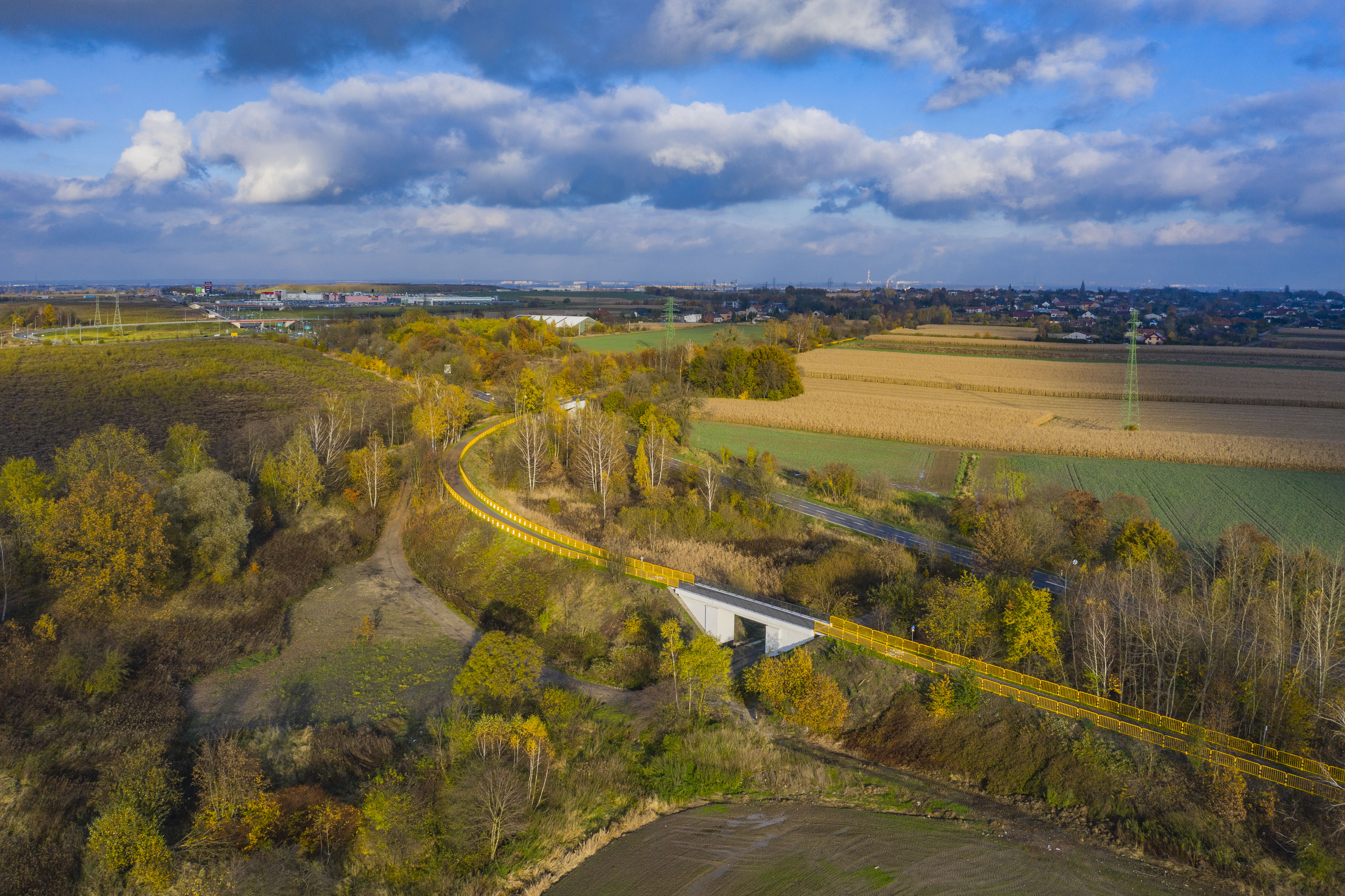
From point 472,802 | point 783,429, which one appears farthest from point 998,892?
point 783,429

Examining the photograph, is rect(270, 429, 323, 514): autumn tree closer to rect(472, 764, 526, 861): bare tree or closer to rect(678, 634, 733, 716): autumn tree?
rect(678, 634, 733, 716): autumn tree

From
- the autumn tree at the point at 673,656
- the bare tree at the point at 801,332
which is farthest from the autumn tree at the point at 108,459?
the bare tree at the point at 801,332

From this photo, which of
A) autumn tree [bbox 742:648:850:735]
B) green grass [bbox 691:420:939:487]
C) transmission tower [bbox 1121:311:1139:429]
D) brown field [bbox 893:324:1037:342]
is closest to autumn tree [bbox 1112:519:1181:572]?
green grass [bbox 691:420:939:487]

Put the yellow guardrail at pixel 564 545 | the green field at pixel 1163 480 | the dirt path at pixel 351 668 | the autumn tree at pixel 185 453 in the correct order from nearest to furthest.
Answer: the dirt path at pixel 351 668 → the yellow guardrail at pixel 564 545 → the green field at pixel 1163 480 → the autumn tree at pixel 185 453

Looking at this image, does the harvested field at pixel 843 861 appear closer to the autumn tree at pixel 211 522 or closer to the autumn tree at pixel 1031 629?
the autumn tree at pixel 1031 629

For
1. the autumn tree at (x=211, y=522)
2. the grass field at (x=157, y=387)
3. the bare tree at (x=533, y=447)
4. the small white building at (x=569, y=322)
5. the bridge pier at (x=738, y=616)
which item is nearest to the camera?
the bridge pier at (x=738, y=616)

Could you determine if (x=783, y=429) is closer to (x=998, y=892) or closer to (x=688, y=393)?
(x=688, y=393)
